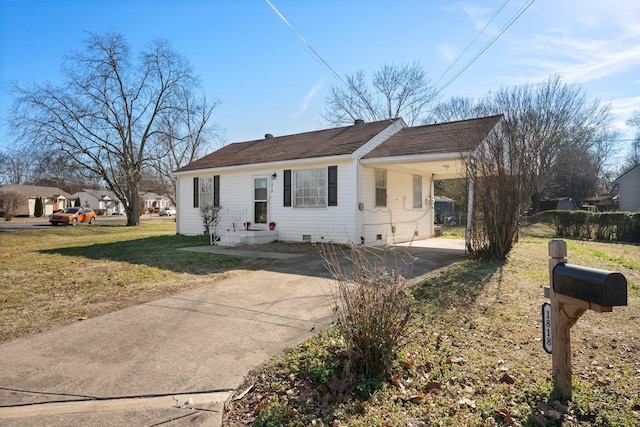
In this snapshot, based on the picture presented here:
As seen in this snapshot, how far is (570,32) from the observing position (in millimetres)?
9633

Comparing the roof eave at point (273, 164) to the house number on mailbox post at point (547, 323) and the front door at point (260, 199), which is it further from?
the house number on mailbox post at point (547, 323)

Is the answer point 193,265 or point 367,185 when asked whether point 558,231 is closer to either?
point 367,185

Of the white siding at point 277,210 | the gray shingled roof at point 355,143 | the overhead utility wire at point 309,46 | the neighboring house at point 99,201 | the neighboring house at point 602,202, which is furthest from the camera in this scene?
the neighboring house at point 99,201

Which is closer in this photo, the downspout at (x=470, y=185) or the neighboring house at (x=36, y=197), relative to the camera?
the downspout at (x=470, y=185)

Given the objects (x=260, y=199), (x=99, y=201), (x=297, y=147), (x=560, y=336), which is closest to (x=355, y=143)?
(x=297, y=147)

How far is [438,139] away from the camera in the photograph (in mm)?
11250

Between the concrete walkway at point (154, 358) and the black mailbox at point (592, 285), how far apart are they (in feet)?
4.04

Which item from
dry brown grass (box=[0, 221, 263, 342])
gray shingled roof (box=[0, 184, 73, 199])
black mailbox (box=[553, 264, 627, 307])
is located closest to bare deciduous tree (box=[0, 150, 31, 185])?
gray shingled roof (box=[0, 184, 73, 199])

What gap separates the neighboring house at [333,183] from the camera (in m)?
11.5

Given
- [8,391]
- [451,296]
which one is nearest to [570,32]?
[451,296]

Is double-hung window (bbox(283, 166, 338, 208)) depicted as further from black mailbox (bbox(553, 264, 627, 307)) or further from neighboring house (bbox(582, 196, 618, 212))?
neighboring house (bbox(582, 196, 618, 212))

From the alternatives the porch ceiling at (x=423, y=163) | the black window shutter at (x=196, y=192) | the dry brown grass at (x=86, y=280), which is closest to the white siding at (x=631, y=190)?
the porch ceiling at (x=423, y=163)

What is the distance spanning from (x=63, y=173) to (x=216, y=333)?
27903 millimetres

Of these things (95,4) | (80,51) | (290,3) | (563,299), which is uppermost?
(80,51)
